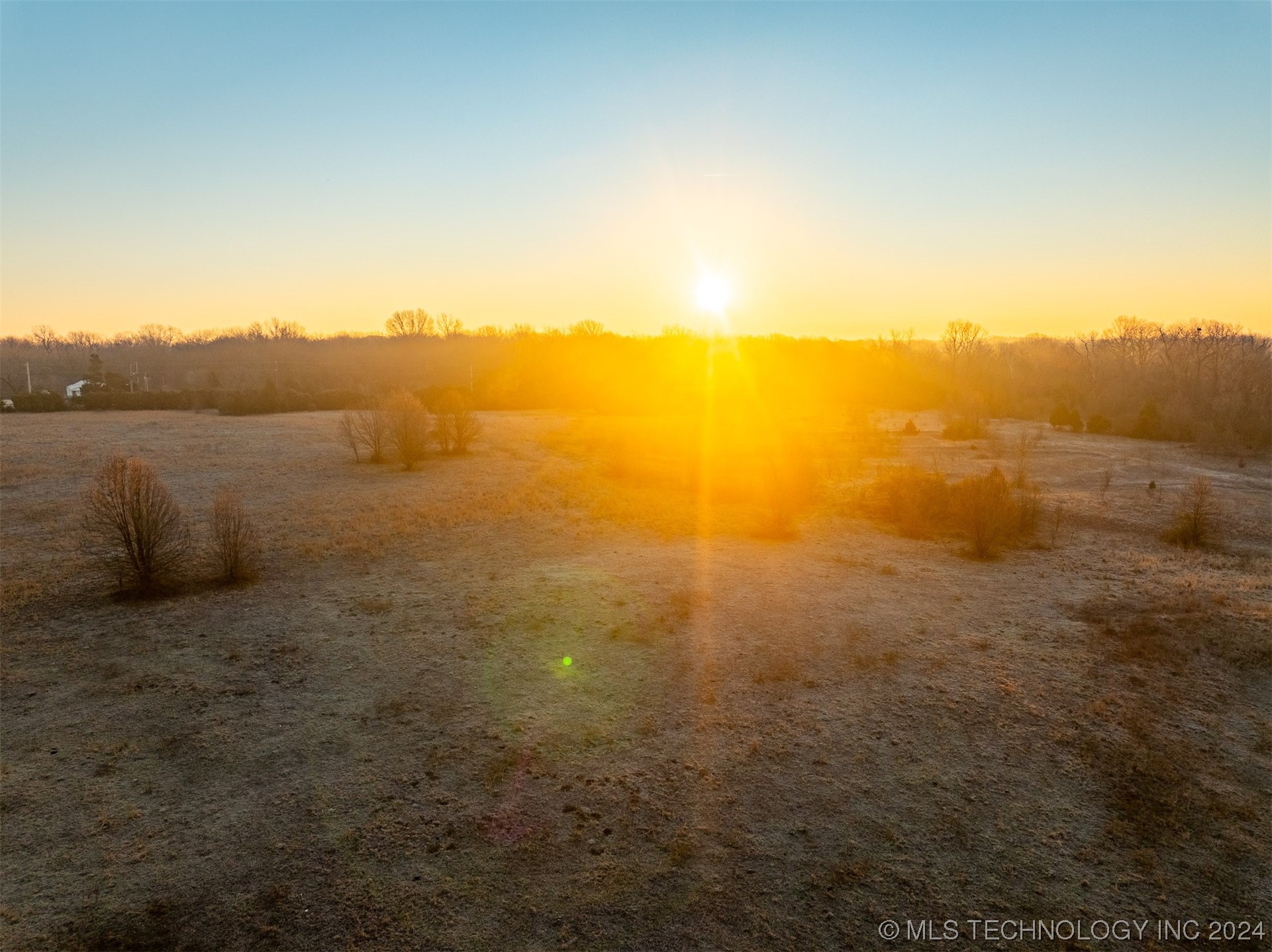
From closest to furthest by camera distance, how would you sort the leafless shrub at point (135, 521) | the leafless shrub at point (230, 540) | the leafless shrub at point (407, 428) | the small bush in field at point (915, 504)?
1. the leafless shrub at point (135, 521)
2. the leafless shrub at point (230, 540)
3. the small bush in field at point (915, 504)
4. the leafless shrub at point (407, 428)

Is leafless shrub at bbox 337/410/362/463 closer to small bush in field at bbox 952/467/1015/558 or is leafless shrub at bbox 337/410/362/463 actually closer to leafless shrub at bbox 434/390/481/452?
leafless shrub at bbox 434/390/481/452

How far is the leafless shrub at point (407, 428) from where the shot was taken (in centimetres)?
2772

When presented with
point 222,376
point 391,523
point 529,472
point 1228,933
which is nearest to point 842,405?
point 529,472

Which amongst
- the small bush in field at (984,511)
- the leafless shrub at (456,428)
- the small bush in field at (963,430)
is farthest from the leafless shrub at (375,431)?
the small bush in field at (963,430)

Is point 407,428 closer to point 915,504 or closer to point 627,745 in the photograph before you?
point 915,504

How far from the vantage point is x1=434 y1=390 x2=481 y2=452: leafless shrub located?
1255 inches

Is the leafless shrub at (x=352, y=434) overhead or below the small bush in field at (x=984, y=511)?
overhead

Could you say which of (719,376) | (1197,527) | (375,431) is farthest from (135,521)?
(719,376)

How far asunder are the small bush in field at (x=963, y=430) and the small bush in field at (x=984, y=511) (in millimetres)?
23590

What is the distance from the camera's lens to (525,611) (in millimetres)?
11688

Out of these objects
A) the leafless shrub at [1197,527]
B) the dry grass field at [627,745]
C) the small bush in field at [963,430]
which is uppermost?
the small bush in field at [963,430]

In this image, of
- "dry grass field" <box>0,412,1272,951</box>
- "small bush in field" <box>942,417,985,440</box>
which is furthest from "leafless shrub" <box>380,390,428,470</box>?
"small bush in field" <box>942,417,985,440</box>

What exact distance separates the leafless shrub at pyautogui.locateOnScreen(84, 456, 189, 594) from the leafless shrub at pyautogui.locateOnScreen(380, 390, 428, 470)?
1491 centimetres

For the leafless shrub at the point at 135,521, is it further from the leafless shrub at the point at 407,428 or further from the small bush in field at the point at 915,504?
the small bush in field at the point at 915,504
